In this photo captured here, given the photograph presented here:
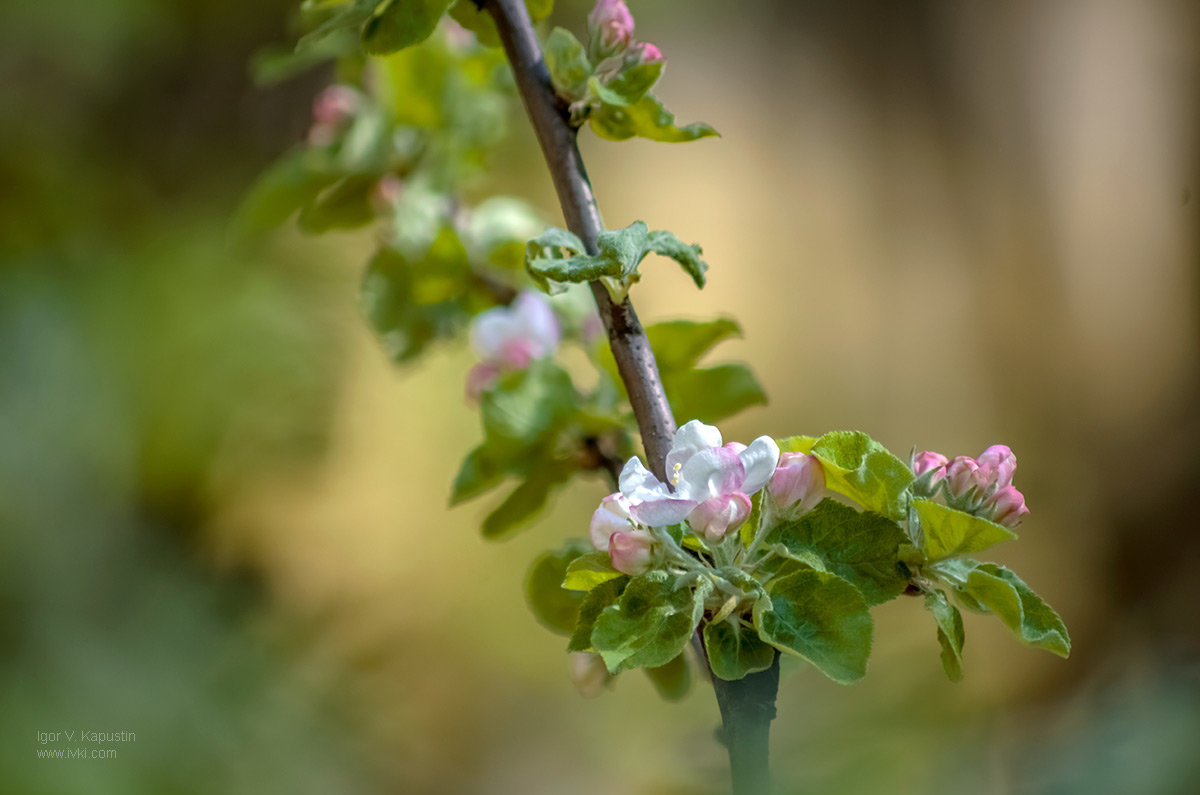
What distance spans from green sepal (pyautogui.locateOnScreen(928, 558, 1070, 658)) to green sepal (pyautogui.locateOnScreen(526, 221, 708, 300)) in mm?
138

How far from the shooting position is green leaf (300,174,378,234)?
24.8 inches

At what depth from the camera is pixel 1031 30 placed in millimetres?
1904

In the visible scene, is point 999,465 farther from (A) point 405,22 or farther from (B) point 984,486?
(A) point 405,22

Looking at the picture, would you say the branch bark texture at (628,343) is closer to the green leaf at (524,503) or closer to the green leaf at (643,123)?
the green leaf at (643,123)

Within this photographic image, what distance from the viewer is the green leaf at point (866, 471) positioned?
0.29 metres

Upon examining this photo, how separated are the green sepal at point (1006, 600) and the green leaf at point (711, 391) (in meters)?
0.16

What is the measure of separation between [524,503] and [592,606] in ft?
0.64

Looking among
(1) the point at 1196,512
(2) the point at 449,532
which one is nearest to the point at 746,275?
(2) the point at 449,532

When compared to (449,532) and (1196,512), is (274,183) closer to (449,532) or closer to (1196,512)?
(449,532)

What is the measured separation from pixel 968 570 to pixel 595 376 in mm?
1187

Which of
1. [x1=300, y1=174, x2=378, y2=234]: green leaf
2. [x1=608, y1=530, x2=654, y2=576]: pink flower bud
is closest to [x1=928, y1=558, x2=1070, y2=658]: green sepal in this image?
[x1=608, y1=530, x2=654, y2=576]: pink flower bud

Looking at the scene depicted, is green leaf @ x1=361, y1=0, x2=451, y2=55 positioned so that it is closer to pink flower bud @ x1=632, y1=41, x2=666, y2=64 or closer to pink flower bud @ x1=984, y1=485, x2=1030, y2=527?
pink flower bud @ x1=632, y1=41, x2=666, y2=64

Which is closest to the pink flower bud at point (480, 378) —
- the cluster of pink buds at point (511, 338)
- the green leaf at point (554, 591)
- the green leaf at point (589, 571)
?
the cluster of pink buds at point (511, 338)

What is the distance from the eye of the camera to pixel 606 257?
0.32 metres
